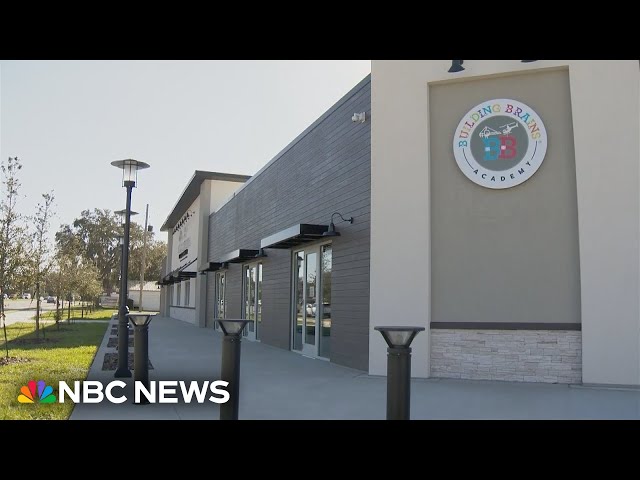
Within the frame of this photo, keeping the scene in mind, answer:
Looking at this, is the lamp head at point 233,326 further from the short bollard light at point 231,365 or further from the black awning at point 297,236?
the black awning at point 297,236

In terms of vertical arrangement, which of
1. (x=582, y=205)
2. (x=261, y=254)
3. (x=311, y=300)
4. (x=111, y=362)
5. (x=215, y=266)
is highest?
(x=582, y=205)

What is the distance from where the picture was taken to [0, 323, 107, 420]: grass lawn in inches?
250

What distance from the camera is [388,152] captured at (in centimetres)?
945

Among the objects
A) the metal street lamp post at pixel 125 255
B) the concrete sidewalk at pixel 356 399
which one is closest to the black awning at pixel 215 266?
the concrete sidewalk at pixel 356 399

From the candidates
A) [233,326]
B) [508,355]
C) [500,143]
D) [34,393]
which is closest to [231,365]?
[233,326]

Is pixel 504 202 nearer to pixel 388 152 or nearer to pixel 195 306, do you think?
pixel 388 152

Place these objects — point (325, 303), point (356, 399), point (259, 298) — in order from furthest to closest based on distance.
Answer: point (259, 298), point (325, 303), point (356, 399)

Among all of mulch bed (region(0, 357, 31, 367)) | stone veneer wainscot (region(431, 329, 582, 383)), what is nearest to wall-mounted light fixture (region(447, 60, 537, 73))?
stone veneer wainscot (region(431, 329, 582, 383))

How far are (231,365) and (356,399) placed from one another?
2.70 m

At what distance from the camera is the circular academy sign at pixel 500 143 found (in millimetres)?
8523

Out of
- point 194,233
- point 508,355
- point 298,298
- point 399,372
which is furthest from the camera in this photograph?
point 194,233

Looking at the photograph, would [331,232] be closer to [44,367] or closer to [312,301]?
[312,301]

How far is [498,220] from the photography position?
8.64 meters
